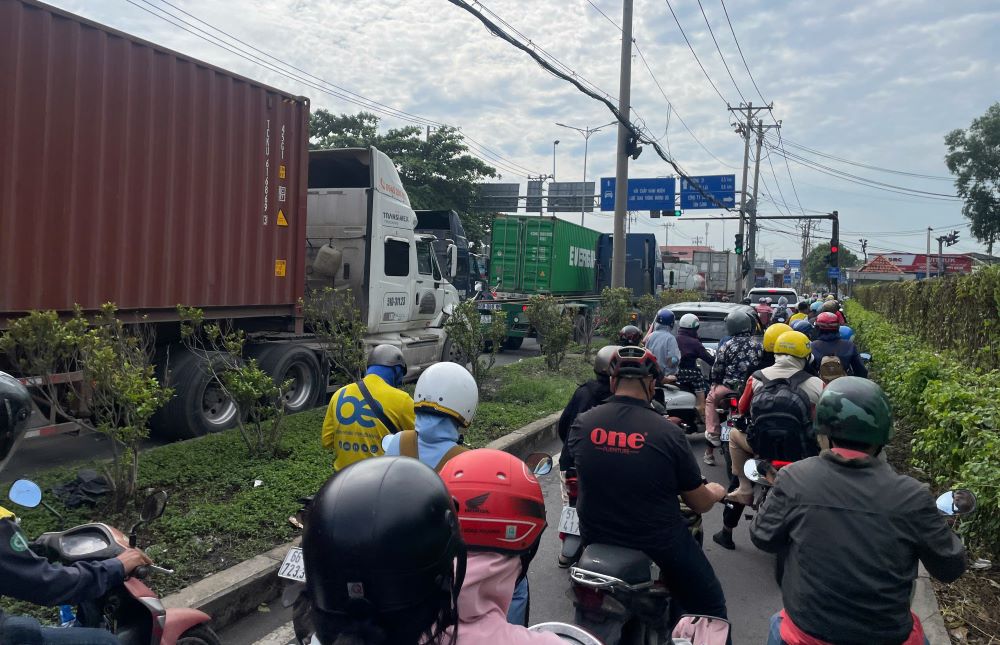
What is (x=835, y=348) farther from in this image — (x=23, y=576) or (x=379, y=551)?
(x=23, y=576)

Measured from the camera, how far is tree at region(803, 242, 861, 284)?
3155 inches

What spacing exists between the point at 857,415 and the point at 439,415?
5.07 ft

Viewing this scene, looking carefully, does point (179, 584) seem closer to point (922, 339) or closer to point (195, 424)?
point (195, 424)

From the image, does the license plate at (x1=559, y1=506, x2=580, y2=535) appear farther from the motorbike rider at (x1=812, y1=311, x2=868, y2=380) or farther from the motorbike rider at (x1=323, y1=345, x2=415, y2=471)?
the motorbike rider at (x1=812, y1=311, x2=868, y2=380)

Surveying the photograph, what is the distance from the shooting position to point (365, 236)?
32.0 feet

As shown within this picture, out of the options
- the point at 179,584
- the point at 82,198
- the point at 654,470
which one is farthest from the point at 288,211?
the point at 654,470

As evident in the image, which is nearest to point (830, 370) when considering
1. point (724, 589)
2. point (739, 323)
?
point (739, 323)

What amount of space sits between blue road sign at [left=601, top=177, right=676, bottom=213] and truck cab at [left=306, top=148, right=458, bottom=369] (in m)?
17.2

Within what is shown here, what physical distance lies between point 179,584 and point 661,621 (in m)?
2.55

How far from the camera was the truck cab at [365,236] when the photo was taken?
381 inches

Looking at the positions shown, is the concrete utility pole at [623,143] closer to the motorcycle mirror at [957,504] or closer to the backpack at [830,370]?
the backpack at [830,370]

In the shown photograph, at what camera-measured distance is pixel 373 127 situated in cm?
3017

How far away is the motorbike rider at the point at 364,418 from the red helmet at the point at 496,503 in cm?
173

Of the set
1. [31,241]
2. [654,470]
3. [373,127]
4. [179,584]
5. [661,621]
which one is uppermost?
[373,127]
